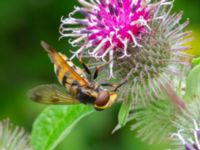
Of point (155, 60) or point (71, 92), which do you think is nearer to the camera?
point (71, 92)

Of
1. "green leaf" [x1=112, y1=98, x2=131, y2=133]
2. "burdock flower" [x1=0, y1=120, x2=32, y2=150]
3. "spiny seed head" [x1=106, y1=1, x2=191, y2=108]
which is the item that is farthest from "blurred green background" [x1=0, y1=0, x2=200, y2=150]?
"green leaf" [x1=112, y1=98, x2=131, y2=133]

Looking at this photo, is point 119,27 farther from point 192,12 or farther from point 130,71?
point 192,12

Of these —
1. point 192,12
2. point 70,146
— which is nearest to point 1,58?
point 70,146

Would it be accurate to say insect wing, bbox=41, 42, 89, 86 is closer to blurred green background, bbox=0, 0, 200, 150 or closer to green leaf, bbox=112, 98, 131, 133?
green leaf, bbox=112, 98, 131, 133

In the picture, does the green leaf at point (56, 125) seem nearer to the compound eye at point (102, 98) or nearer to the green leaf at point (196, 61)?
the compound eye at point (102, 98)

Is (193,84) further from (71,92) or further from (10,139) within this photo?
(10,139)

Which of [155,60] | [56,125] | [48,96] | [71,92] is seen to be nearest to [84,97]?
[71,92]
